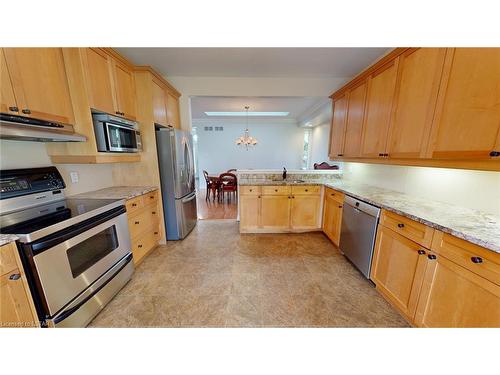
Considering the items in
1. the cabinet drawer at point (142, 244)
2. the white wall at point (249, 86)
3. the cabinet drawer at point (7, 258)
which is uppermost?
the white wall at point (249, 86)

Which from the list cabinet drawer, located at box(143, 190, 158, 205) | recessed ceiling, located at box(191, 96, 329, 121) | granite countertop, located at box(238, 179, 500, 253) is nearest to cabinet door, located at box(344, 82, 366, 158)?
granite countertop, located at box(238, 179, 500, 253)

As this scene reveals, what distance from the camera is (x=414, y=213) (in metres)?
1.40

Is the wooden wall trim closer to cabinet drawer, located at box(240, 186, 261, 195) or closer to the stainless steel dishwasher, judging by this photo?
the stainless steel dishwasher

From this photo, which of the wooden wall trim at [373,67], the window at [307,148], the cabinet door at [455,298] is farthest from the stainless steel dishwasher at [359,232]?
the window at [307,148]

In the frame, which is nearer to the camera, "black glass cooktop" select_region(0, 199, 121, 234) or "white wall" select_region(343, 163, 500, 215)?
"black glass cooktop" select_region(0, 199, 121, 234)

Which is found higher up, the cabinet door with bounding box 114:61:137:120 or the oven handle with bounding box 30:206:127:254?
the cabinet door with bounding box 114:61:137:120

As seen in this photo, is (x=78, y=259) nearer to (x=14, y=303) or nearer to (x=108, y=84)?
(x=14, y=303)

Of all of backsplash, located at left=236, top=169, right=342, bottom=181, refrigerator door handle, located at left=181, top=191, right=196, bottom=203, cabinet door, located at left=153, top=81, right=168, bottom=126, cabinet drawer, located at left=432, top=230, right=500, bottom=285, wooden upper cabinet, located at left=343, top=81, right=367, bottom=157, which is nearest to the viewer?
cabinet drawer, located at left=432, top=230, right=500, bottom=285

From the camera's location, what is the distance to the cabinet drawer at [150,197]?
2.31 m

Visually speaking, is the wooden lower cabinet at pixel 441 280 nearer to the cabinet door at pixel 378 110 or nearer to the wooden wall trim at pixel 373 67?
the cabinet door at pixel 378 110

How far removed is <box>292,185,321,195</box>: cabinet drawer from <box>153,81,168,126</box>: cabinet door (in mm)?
2251

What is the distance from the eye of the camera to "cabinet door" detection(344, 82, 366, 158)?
231 centimetres

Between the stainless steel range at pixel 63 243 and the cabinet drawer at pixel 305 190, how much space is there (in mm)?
2312
